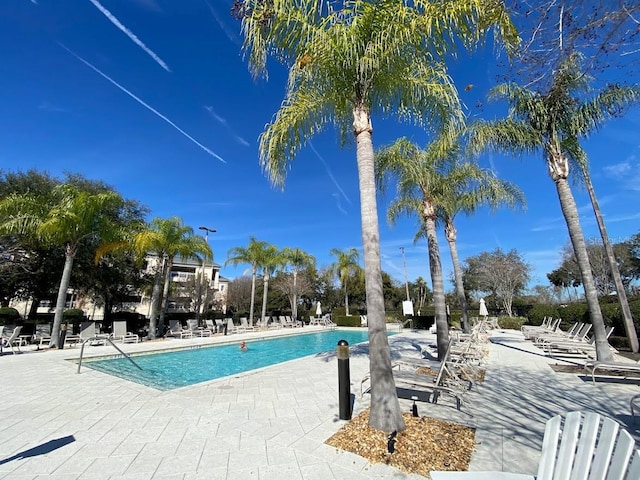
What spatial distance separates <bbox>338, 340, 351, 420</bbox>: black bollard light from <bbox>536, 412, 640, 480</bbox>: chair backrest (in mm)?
2700

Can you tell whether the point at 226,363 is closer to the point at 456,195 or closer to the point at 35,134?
the point at 456,195

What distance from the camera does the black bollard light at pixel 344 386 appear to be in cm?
456

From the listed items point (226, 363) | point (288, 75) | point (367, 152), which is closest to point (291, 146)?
point (288, 75)

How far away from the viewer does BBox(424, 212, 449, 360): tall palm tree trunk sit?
8542 millimetres

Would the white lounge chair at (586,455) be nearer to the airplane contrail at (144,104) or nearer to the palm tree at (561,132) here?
the palm tree at (561,132)

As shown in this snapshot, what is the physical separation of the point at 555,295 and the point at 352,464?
55.1 m

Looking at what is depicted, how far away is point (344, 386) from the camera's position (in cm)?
463

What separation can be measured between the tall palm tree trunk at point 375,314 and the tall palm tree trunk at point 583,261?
704cm

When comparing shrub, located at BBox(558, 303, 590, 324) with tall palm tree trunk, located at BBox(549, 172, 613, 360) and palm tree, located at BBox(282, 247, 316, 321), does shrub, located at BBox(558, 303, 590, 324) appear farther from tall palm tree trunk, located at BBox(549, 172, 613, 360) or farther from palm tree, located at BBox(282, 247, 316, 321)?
palm tree, located at BBox(282, 247, 316, 321)

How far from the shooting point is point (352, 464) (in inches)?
128

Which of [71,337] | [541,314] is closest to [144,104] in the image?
[71,337]

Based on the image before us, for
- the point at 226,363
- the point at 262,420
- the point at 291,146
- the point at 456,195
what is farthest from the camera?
the point at 226,363

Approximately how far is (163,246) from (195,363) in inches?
325

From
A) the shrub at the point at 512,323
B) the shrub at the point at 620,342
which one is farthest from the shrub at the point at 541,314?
the shrub at the point at 620,342
